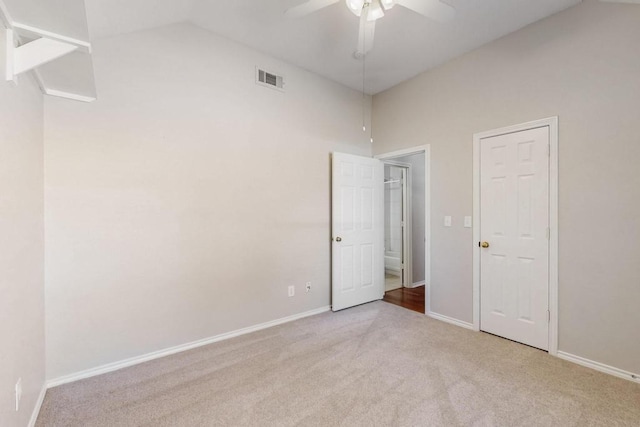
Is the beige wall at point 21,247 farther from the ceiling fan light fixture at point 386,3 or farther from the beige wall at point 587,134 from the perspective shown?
the beige wall at point 587,134

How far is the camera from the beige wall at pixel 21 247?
1310mm

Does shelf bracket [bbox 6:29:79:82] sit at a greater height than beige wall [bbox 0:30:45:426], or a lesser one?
greater

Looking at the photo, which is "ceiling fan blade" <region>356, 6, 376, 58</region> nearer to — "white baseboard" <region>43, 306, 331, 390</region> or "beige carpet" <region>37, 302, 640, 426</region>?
"beige carpet" <region>37, 302, 640, 426</region>

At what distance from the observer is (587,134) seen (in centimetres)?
231

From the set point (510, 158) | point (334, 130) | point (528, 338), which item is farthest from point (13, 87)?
point (528, 338)

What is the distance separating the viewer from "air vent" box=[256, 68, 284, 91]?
3.07 meters

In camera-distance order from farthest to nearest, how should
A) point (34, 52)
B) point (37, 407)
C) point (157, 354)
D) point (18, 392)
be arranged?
point (157, 354)
point (37, 407)
point (18, 392)
point (34, 52)

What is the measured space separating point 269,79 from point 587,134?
2.99 metres

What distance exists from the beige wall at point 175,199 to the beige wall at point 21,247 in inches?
7.2

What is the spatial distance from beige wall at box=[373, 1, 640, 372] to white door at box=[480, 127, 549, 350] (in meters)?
0.14

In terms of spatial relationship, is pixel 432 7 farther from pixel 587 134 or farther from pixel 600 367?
pixel 600 367

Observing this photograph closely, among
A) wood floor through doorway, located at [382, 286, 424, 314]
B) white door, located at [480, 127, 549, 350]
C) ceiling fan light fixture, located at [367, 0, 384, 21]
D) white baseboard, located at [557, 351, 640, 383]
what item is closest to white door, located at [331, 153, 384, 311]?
wood floor through doorway, located at [382, 286, 424, 314]

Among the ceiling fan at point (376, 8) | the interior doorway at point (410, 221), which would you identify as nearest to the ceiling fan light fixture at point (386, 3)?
the ceiling fan at point (376, 8)

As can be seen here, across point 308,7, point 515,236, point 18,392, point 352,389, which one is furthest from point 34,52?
point 515,236
